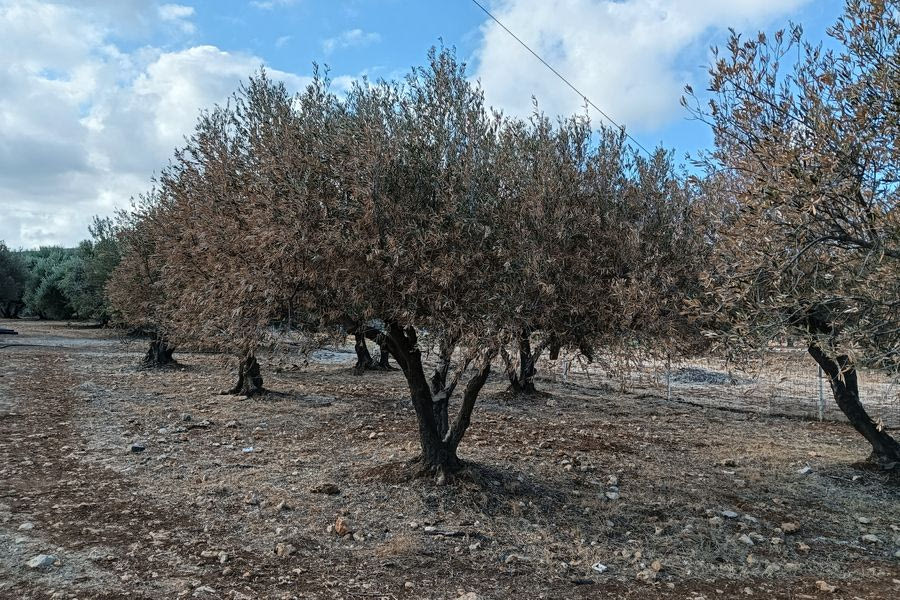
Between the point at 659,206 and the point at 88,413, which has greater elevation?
the point at 659,206

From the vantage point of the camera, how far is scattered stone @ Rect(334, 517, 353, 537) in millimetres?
6586

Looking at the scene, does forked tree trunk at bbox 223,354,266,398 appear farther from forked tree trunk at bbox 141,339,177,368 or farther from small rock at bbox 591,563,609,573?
small rock at bbox 591,563,609,573

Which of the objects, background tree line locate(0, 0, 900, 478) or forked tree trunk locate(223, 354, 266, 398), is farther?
forked tree trunk locate(223, 354, 266, 398)

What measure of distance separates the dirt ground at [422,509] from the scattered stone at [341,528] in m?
0.03

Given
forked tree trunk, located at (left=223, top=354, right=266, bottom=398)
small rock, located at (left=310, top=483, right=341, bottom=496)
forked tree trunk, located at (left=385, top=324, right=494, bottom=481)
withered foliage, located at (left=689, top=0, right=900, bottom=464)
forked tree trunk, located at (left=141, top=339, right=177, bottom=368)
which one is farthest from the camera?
forked tree trunk, located at (left=141, top=339, right=177, bottom=368)

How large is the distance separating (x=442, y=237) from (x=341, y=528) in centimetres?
333

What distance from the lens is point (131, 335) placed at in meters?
35.0

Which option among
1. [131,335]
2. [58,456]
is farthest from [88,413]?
[131,335]

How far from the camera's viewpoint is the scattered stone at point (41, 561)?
5.45 metres

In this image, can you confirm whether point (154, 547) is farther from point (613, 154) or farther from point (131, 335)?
point (131, 335)

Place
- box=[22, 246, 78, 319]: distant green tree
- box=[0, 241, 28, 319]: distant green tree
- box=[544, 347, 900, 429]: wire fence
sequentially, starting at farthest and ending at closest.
→ box=[0, 241, 28, 319]: distant green tree, box=[22, 246, 78, 319]: distant green tree, box=[544, 347, 900, 429]: wire fence

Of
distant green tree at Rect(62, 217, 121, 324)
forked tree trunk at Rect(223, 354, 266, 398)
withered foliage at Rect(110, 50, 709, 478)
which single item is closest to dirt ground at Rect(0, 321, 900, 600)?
withered foliage at Rect(110, 50, 709, 478)

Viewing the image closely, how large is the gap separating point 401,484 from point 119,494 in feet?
11.7

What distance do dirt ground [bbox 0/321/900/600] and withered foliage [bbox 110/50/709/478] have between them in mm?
1444
